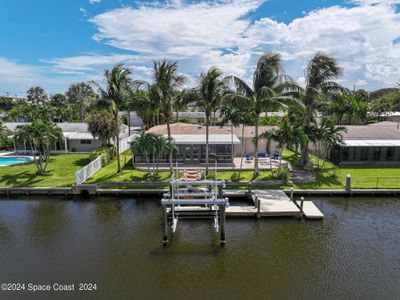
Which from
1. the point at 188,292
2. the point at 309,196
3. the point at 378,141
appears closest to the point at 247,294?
the point at 188,292

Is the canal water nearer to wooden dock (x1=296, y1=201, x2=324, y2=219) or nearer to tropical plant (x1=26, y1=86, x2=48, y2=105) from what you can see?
wooden dock (x1=296, y1=201, x2=324, y2=219)

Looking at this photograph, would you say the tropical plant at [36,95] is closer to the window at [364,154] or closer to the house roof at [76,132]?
the house roof at [76,132]

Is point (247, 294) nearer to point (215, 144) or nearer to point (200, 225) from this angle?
point (200, 225)

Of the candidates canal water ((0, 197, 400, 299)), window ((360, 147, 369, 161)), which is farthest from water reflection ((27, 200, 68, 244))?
window ((360, 147, 369, 161))

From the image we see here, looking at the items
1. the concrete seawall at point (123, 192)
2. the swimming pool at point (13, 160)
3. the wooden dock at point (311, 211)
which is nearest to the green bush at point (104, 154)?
the concrete seawall at point (123, 192)

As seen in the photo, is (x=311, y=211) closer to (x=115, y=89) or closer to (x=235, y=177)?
(x=235, y=177)

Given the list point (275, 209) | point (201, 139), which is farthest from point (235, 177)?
point (201, 139)
